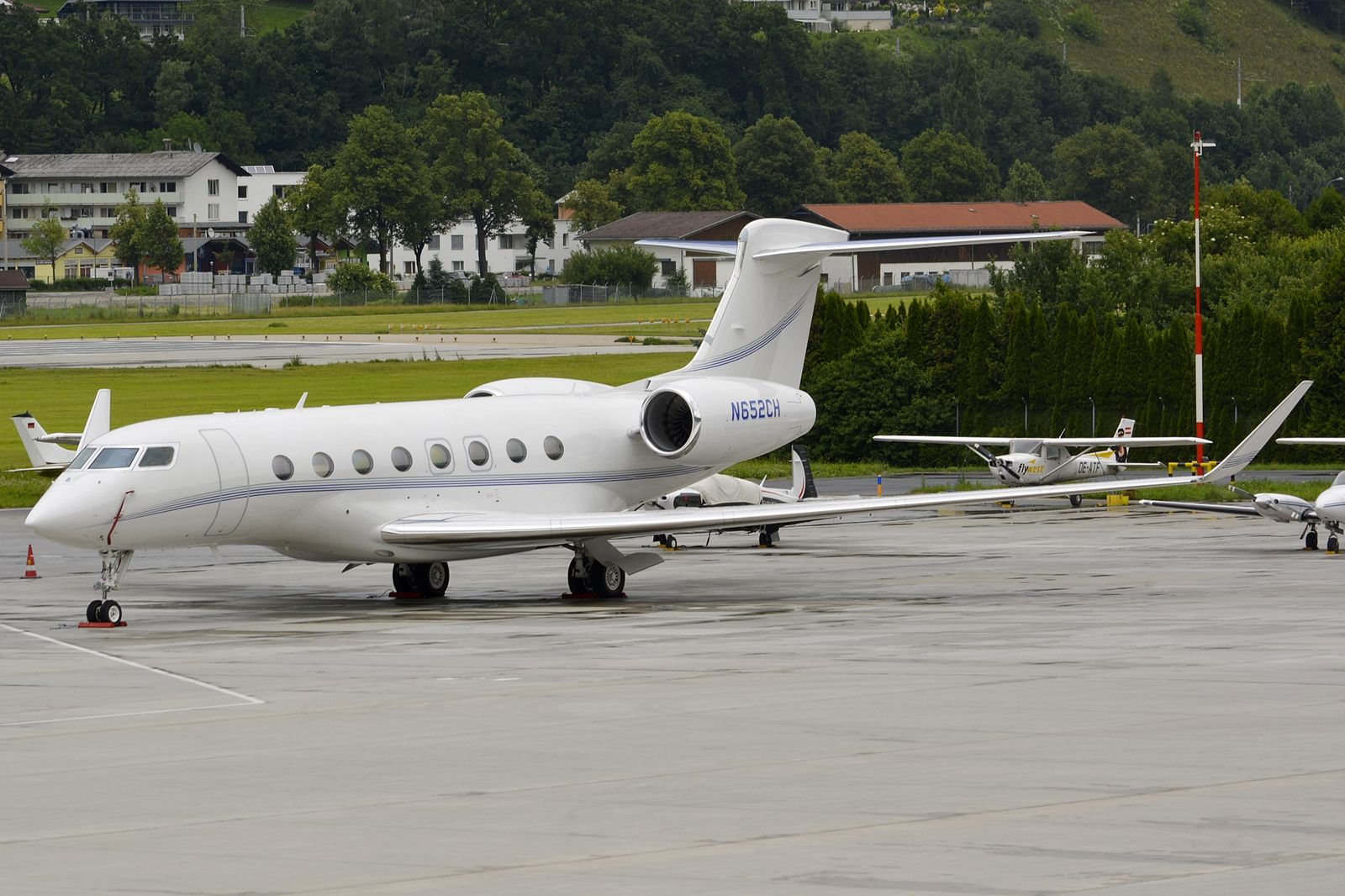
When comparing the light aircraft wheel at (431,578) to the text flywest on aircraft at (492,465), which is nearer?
the text flywest on aircraft at (492,465)

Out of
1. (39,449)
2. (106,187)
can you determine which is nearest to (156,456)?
(39,449)

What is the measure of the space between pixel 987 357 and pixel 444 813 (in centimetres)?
4638

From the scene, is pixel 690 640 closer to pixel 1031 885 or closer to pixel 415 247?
pixel 1031 885

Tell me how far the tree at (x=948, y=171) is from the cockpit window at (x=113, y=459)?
17440 centimetres

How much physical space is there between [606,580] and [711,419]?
282 centimetres

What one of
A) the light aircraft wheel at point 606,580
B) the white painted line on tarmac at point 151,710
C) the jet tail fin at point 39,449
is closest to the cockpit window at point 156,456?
the white painted line on tarmac at point 151,710

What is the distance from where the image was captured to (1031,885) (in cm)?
1042

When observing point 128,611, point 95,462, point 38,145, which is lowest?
point 128,611

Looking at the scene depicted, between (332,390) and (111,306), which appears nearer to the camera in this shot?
(332,390)

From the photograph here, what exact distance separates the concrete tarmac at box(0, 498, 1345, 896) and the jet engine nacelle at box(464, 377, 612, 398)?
3.18m

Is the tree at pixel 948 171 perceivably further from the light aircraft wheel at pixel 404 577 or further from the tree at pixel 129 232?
the light aircraft wheel at pixel 404 577

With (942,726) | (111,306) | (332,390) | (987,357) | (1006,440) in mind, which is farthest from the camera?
(111,306)

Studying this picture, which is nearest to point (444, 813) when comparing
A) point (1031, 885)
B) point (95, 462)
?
point (1031, 885)

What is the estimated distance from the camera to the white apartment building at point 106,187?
18612cm
